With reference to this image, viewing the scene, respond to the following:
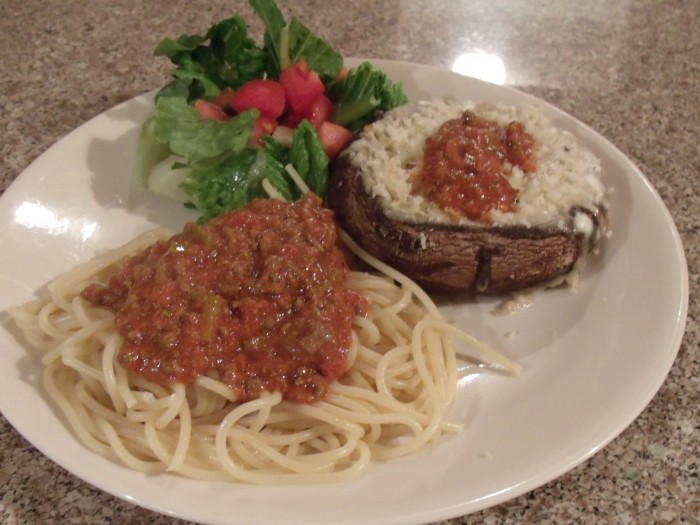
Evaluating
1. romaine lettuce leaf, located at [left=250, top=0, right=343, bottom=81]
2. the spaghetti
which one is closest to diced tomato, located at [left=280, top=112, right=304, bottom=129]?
romaine lettuce leaf, located at [left=250, top=0, right=343, bottom=81]

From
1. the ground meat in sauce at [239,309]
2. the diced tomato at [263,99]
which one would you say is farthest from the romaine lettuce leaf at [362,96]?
the ground meat in sauce at [239,309]

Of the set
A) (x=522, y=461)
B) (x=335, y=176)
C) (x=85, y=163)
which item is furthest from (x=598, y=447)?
(x=85, y=163)

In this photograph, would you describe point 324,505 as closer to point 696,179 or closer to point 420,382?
point 420,382

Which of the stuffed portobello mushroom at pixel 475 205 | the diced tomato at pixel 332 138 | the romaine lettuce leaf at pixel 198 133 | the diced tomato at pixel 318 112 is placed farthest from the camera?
the diced tomato at pixel 318 112

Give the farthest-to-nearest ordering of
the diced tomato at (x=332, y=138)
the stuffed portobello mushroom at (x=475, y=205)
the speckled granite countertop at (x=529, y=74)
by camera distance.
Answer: the diced tomato at (x=332, y=138)
the stuffed portobello mushroom at (x=475, y=205)
the speckled granite countertop at (x=529, y=74)

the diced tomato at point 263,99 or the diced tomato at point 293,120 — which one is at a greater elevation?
the diced tomato at point 263,99

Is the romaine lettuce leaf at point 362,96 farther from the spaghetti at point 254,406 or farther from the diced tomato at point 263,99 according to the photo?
the spaghetti at point 254,406
